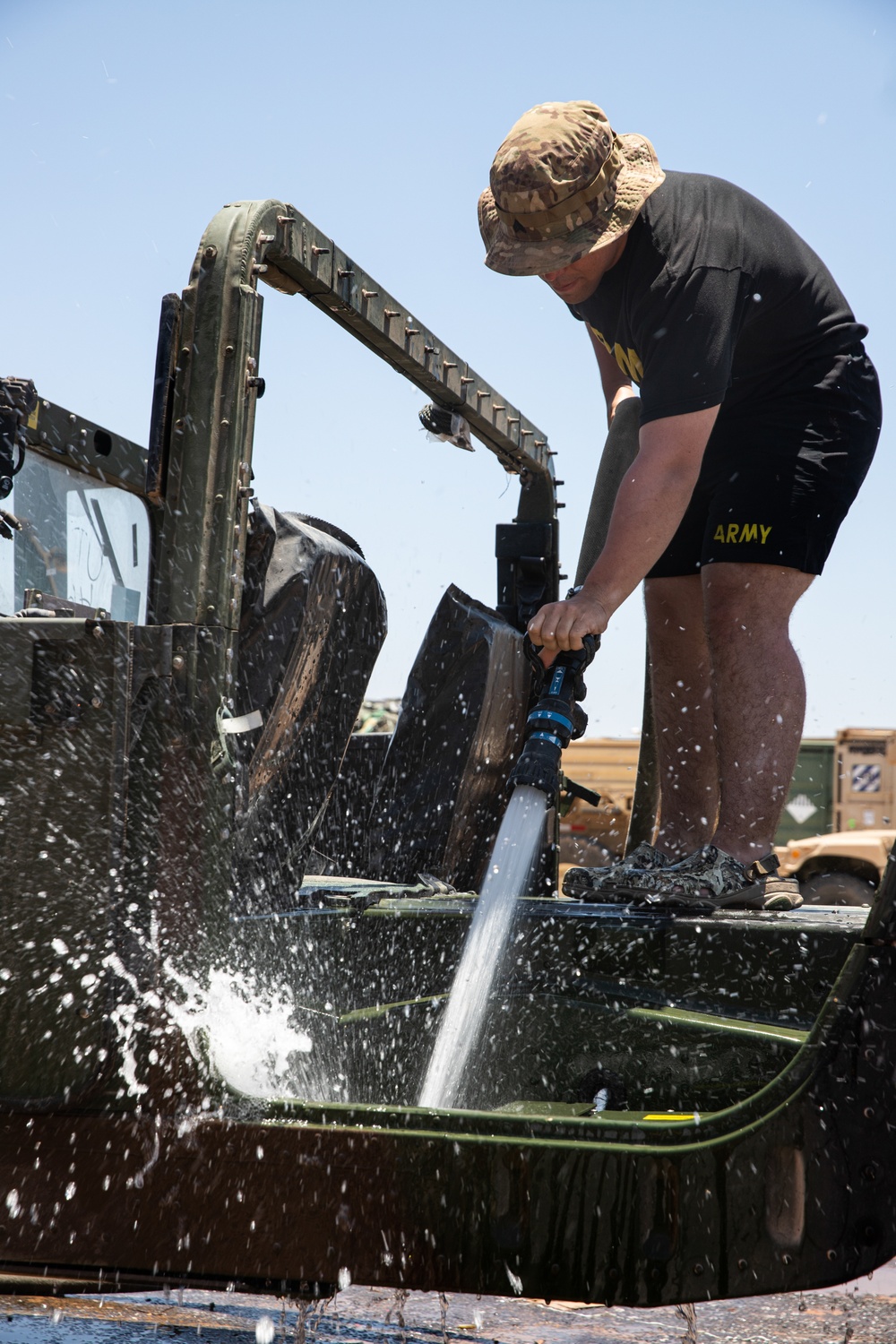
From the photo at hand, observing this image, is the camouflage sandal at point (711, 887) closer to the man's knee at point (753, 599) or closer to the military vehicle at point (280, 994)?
the military vehicle at point (280, 994)

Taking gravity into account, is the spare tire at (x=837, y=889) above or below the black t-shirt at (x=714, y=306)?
below

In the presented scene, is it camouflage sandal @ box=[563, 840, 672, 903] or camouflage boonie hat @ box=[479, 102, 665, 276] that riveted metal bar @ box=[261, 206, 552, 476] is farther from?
camouflage sandal @ box=[563, 840, 672, 903]

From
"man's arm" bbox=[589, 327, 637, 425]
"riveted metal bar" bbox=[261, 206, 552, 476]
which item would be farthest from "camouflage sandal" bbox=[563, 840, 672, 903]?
"man's arm" bbox=[589, 327, 637, 425]

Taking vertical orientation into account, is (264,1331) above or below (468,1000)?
below

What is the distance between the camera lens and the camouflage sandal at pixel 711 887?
2346mm

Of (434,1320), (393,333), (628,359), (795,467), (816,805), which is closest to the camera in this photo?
(393,333)

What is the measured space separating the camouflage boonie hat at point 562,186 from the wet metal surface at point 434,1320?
2.42m

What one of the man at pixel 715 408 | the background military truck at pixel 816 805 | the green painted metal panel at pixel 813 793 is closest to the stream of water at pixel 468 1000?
the man at pixel 715 408

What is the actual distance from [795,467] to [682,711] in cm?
69

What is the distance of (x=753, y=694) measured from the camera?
104 inches

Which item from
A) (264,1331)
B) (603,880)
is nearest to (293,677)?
(603,880)

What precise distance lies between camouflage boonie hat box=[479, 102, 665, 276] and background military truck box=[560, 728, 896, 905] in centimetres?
1227

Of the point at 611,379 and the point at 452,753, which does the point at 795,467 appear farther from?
the point at 452,753

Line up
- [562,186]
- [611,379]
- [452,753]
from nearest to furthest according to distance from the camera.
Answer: [562,186] < [452,753] < [611,379]
